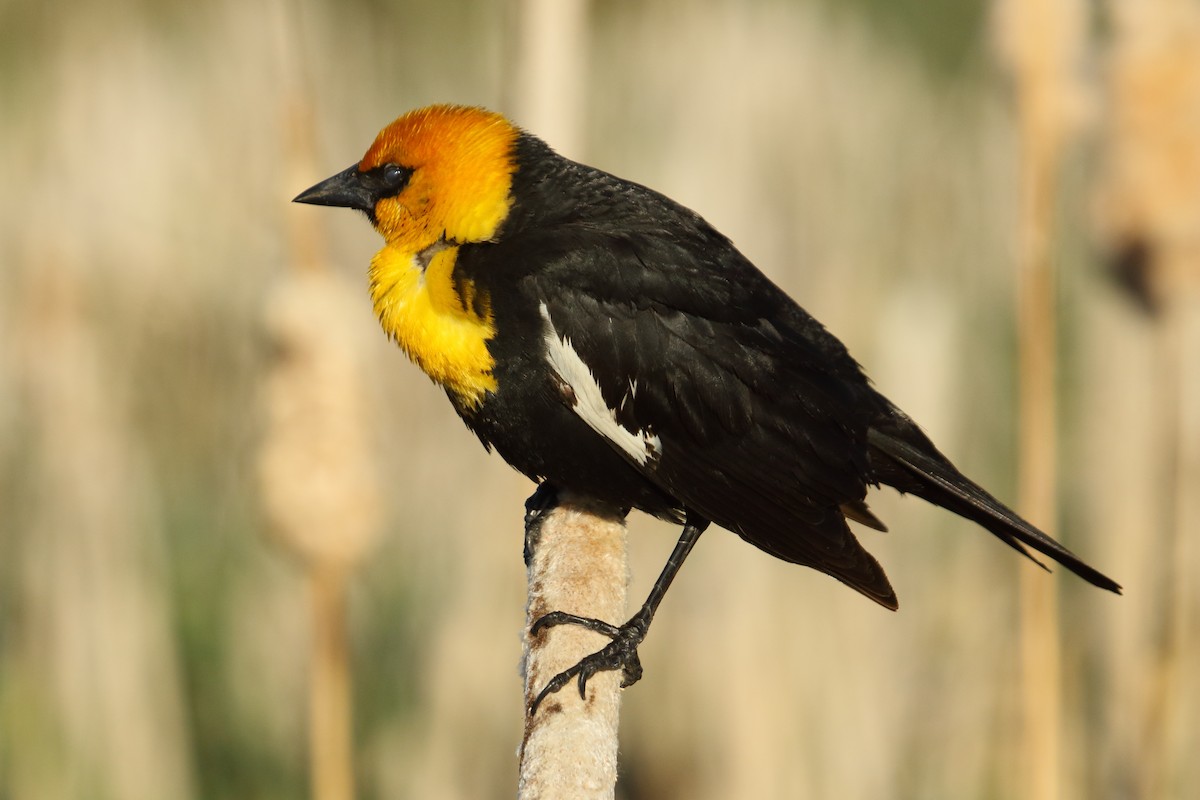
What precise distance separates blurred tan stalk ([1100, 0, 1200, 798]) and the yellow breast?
61.3 inches

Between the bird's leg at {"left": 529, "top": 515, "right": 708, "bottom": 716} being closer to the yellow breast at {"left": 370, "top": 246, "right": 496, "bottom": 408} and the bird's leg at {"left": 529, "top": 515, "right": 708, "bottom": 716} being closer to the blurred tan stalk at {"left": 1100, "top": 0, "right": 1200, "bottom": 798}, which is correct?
the yellow breast at {"left": 370, "top": 246, "right": 496, "bottom": 408}

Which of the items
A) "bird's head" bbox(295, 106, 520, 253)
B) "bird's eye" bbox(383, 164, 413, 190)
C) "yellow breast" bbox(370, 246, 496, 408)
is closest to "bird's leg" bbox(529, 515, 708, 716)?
"yellow breast" bbox(370, 246, 496, 408)

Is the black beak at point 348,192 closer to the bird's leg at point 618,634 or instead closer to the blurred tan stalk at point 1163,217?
the bird's leg at point 618,634

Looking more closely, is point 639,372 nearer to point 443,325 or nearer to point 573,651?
point 443,325

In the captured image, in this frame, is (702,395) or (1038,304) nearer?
(702,395)

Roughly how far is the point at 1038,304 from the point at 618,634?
1133 mm

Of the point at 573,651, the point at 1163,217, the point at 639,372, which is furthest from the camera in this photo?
the point at 1163,217

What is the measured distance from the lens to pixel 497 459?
371 centimetres

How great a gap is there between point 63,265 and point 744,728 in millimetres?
2177

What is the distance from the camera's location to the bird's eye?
9.77 ft

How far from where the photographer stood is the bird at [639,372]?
2682 mm

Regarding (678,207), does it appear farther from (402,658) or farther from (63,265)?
(63,265)

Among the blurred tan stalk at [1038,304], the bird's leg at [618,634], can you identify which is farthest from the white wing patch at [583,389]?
the blurred tan stalk at [1038,304]

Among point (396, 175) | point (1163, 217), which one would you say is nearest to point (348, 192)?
point (396, 175)
